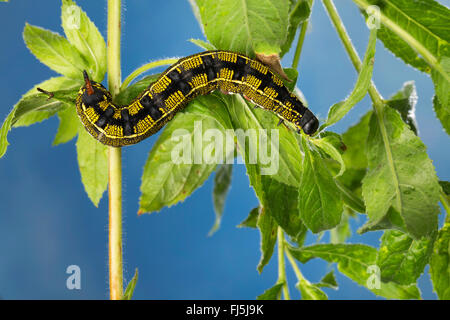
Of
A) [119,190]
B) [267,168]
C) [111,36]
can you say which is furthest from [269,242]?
[111,36]

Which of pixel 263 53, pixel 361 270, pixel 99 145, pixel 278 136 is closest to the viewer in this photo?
pixel 263 53

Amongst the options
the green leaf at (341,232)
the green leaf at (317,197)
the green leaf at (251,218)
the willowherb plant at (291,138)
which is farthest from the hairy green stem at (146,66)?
the green leaf at (341,232)

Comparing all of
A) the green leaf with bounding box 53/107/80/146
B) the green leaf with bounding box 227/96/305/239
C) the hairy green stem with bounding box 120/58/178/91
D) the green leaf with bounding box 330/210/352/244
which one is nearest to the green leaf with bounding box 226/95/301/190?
the green leaf with bounding box 227/96/305/239

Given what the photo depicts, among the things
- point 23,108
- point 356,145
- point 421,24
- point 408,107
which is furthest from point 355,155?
point 23,108

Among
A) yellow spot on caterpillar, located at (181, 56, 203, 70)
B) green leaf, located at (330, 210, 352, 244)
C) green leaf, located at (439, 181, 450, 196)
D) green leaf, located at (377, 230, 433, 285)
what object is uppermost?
yellow spot on caterpillar, located at (181, 56, 203, 70)

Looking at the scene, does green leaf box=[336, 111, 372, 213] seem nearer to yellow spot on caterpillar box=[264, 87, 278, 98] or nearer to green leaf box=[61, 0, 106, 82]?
yellow spot on caterpillar box=[264, 87, 278, 98]
